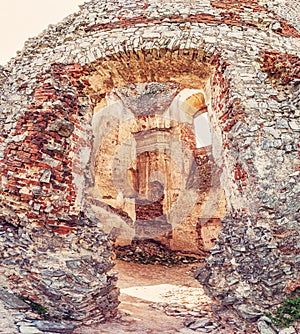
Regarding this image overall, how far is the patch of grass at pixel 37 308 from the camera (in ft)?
9.55

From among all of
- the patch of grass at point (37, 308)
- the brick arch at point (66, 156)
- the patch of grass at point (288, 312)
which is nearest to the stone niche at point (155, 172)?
the brick arch at point (66, 156)

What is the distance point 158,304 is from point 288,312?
94.6 inches

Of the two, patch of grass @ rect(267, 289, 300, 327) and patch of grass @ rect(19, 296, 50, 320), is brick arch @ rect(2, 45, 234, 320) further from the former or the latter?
patch of grass @ rect(267, 289, 300, 327)

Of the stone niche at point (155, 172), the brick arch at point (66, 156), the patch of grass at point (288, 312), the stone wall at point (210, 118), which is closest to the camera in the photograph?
the patch of grass at point (288, 312)

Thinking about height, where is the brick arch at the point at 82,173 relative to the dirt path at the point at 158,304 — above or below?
above

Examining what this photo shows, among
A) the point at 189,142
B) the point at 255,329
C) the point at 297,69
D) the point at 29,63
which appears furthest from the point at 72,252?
the point at 189,142

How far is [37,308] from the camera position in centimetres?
296

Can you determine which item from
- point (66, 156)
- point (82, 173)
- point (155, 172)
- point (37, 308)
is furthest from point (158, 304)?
point (155, 172)

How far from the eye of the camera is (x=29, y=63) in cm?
448

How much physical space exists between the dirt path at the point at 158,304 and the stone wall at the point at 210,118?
0.99ft

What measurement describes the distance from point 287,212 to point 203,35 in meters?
2.64

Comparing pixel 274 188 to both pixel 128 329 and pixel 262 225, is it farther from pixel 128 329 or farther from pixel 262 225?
pixel 128 329

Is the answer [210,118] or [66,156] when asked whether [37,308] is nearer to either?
[66,156]

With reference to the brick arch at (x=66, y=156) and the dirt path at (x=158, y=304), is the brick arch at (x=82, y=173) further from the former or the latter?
the dirt path at (x=158, y=304)
